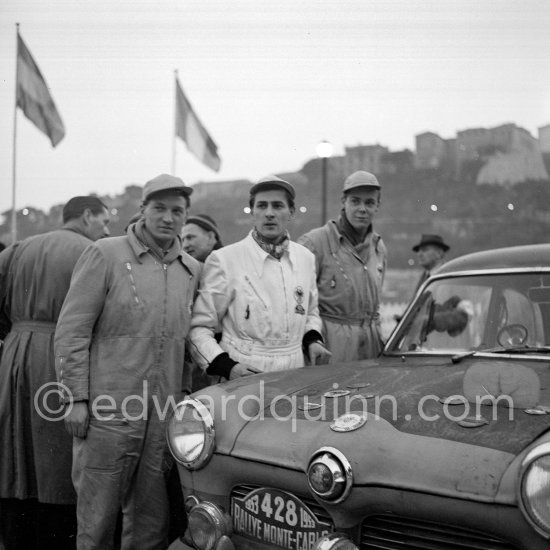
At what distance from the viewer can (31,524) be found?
3922mm

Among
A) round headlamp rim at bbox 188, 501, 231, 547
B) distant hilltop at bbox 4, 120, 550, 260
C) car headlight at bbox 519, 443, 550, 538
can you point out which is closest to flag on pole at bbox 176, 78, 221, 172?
round headlamp rim at bbox 188, 501, 231, 547

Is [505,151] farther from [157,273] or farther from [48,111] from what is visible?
[157,273]

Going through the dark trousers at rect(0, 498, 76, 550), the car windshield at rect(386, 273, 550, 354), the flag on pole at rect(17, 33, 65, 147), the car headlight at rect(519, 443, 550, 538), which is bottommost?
the dark trousers at rect(0, 498, 76, 550)

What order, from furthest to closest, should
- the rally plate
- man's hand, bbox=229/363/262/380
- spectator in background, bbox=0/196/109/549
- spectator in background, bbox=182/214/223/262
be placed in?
spectator in background, bbox=182/214/223/262 < spectator in background, bbox=0/196/109/549 < man's hand, bbox=229/363/262/380 < the rally plate

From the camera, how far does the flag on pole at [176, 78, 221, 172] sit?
14062 mm

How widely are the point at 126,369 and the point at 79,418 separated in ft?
0.98

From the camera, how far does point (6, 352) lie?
13.0 ft

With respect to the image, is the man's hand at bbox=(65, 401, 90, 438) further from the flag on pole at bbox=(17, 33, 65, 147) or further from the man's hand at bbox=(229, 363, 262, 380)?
the flag on pole at bbox=(17, 33, 65, 147)

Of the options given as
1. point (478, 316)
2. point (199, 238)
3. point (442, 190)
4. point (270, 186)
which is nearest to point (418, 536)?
point (478, 316)

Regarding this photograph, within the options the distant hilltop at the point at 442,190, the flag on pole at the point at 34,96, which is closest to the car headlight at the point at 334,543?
the flag on pole at the point at 34,96

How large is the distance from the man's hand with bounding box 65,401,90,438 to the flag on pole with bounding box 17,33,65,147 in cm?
855

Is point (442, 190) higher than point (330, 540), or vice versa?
point (442, 190)

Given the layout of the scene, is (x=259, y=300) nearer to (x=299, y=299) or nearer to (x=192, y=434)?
(x=299, y=299)

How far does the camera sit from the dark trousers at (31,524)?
12.8 ft
